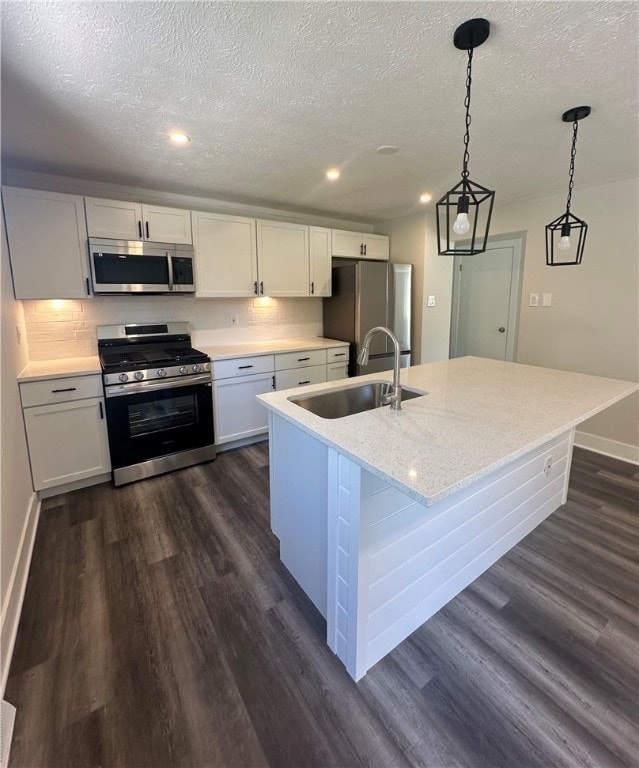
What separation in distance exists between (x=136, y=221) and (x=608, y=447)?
450 centimetres

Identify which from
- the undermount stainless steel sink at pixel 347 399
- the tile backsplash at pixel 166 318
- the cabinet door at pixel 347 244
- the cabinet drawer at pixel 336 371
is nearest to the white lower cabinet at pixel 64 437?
the tile backsplash at pixel 166 318

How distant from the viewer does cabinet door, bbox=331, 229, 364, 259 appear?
3.99 metres

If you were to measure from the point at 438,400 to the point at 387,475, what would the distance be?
841 millimetres

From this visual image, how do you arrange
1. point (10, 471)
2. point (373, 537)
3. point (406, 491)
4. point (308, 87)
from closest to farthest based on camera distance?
1. point (406, 491)
2. point (373, 537)
3. point (308, 87)
4. point (10, 471)

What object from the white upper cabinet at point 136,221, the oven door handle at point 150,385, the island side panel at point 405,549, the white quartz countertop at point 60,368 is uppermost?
the white upper cabinet at point 136,221

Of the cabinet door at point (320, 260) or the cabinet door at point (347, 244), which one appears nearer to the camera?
the cabinet door at point (320, 260)

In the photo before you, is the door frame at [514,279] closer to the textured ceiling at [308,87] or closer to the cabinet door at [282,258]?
the textured ceiling at [308,87]

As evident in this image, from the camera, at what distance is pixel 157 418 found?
289cm

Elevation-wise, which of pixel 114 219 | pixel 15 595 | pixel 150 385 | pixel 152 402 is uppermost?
pixel 114 219

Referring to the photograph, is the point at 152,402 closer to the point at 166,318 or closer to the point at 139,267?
the point at 166,318

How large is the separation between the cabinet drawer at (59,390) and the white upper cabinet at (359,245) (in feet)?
8.87

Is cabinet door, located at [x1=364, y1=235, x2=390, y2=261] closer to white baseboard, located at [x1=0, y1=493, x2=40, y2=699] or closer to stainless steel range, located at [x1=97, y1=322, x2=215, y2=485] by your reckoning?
stainless steel range, located at [x1=97, y1=322, x2=215, y2=485]

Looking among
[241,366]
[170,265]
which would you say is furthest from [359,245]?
[170,265]

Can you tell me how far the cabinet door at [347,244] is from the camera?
3986mm
